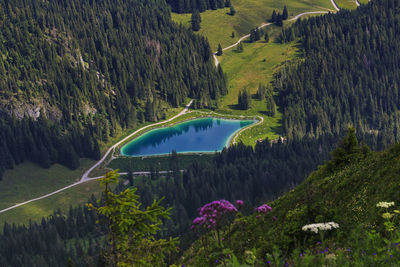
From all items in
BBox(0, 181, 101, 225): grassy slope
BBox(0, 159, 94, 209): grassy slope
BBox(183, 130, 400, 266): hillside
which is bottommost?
BBox(0, 181, 101, 225): grassy slope

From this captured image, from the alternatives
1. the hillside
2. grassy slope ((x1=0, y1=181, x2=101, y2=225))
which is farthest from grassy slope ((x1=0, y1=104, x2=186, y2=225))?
the hillside

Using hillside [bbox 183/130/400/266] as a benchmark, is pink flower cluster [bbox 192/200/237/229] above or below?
above

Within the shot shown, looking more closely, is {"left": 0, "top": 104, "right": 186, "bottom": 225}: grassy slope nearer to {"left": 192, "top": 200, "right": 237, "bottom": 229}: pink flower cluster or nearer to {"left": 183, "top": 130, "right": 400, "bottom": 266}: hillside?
{"left": 183, "top": 130, "right": 400, "bottom": 266}: hillside

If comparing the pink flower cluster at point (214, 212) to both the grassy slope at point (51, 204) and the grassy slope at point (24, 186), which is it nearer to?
the grassy slope at point (51, 204)

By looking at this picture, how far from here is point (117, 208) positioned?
26812 mm

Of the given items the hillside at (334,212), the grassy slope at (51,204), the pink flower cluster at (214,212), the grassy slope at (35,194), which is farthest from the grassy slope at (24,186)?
the pink flower cluster at (214,212)

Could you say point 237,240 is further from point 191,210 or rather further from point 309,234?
point 191,210

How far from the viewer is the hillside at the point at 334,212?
93.8 feet

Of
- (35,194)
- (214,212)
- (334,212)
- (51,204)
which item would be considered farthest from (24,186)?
(214,212)

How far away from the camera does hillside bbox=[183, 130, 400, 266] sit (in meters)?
28.6

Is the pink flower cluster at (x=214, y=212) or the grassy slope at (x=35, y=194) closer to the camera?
the pink flower cluster at (x=214, y=212)

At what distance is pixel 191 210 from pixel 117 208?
438 feet

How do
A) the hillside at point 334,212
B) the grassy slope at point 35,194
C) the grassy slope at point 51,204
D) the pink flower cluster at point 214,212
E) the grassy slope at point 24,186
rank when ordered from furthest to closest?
1. the grassy slope at point 24,186
2. the grassy slope at point 35,194
3. the grassy slope at point 51,204
4. the hillside at point 334,212
5. the pink flower cluster at point 214,212

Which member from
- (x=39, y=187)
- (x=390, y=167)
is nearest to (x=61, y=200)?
(x=39, y=187)
